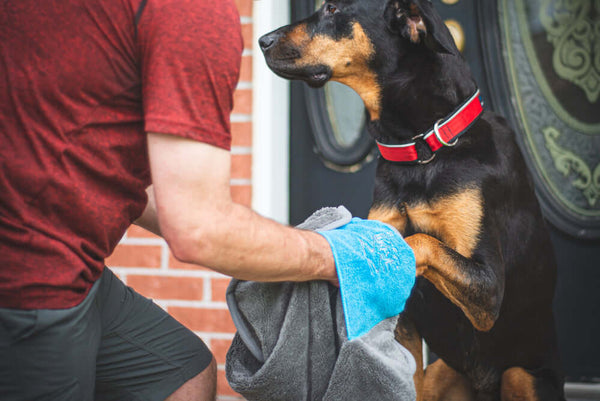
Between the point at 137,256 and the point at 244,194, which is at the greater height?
the point at 244,194

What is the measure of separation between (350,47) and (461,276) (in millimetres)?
785

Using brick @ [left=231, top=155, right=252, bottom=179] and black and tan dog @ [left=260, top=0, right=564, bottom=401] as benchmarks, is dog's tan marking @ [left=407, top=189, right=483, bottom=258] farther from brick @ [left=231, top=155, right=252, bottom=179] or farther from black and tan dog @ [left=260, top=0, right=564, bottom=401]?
brick @ [left=231, top=155, right=252, bottom=179]

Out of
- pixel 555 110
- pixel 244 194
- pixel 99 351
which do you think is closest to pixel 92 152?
pixel 99 351

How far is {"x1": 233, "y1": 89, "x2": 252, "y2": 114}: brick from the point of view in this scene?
238cm

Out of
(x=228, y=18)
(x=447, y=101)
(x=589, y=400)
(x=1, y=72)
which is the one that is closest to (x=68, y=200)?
(x=1, y=72)

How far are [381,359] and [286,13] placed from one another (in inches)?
72.6

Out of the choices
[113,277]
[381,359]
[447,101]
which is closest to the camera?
[381,359]

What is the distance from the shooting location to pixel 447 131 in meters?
1.61

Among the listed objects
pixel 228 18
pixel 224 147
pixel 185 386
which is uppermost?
pixel 228 18

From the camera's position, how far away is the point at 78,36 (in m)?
0.95

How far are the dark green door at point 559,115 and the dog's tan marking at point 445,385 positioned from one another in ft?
2.64

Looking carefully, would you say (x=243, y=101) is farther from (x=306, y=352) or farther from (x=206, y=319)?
(x=306, y=352)

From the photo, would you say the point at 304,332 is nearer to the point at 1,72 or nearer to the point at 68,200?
the point at 68,200

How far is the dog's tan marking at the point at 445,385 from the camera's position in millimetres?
2002
